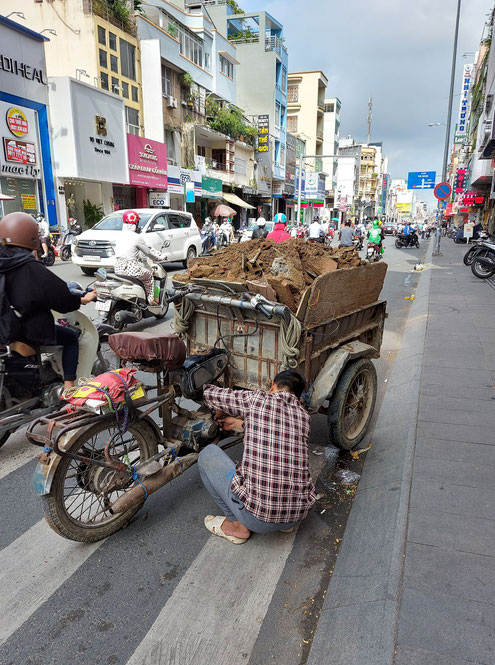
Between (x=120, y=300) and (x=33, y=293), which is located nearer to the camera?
(x=33, y=293)

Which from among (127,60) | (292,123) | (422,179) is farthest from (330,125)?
(127,60)

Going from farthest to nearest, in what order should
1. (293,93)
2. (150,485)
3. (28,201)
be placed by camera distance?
(293,93) → (28,201) → (150,485)

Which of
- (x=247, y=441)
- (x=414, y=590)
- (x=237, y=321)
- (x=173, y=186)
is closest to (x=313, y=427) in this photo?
(x=237, y=321)

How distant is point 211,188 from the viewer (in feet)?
108

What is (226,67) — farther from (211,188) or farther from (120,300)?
(120,300)

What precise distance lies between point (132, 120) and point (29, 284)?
25.2m

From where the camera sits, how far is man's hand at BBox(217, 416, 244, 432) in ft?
10.5

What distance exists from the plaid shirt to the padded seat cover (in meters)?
0.74

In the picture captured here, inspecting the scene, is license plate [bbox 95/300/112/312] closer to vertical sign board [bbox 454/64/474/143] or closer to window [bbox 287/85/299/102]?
vertical sign board [bbox 454/64/474/143]

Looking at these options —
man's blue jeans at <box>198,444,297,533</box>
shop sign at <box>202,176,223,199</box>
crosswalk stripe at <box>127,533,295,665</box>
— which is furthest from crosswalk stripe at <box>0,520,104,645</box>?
shop sign at <box>202,176,223,199</box>

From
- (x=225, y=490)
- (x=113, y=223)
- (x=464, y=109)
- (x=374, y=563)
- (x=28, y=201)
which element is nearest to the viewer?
(x=374, y=563)

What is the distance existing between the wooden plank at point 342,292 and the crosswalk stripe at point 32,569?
2138 mm

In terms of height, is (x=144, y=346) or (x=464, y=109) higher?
(x=464, y=109)

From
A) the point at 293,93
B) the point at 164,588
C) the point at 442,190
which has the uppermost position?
the point at 293,93
